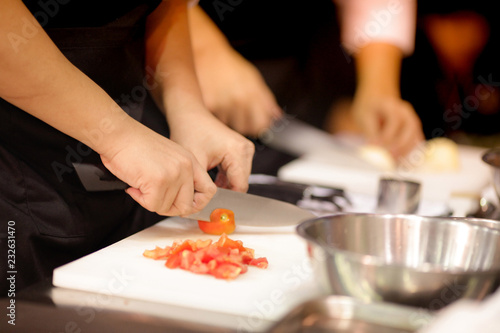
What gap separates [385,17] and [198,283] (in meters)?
2.00

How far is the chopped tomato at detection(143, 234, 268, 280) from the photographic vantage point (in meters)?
0.89

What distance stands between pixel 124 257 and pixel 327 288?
0.39m

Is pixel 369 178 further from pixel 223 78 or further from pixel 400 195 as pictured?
pixel 223 78

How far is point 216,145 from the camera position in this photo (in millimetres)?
1246

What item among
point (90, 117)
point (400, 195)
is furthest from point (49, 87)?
point (400, 195)

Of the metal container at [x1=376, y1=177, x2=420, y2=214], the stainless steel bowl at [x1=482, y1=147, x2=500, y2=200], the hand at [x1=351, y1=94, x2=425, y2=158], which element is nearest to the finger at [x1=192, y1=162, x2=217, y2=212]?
the metal container at [x1=376, y1=177, x2=420, y2=214]

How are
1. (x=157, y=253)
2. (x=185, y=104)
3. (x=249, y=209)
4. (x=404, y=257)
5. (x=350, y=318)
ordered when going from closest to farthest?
(x=350, y=318)
(x=404, y=257)
(x=157, y=253)
(x=249, y=209)
(x=185, y=104)

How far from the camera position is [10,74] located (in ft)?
2.88

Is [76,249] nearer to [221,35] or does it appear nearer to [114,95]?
[114,95]

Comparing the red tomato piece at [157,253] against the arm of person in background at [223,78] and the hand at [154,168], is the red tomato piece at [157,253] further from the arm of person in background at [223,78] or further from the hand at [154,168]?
the arm of person in background at [223,78]

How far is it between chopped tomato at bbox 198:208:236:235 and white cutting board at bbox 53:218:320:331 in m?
0.11

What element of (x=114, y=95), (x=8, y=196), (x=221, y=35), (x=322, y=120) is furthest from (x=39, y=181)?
(x=322, y=120)

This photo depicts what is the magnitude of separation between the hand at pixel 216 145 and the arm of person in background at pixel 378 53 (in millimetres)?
1094

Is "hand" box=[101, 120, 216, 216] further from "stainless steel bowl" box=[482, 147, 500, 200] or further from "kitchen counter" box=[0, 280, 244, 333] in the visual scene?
"stainless steel bowl" box=[482, 147, 500, 200]
